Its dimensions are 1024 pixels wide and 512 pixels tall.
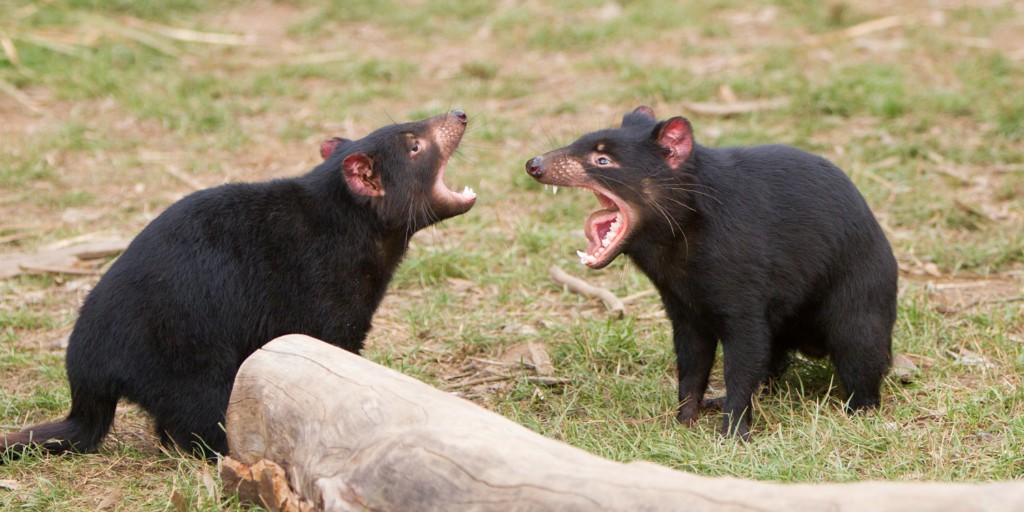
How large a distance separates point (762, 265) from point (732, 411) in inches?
21.3

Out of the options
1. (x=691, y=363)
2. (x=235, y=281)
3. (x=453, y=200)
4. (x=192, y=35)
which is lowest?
Answer: (x=691, y=363)

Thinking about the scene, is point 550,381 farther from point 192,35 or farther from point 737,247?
point 192,35

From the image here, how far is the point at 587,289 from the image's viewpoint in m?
5.64

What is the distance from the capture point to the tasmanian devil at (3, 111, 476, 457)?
3945 millimetres

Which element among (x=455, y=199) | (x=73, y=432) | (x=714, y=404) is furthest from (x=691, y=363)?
(x=73, y=432)

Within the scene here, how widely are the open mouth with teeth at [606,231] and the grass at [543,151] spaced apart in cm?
63

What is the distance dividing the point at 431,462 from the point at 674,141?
1772 mm

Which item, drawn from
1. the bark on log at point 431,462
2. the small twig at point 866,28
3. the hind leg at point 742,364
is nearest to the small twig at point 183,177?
the bark on log at point 431,462

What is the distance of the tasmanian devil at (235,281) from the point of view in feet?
12.9

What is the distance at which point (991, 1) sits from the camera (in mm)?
10562

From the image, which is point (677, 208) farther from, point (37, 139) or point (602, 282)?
point (37, 139)

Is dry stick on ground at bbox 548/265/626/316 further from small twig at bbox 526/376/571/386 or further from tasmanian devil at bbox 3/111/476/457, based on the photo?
tasmanian devil at bbox 3/111/476/457

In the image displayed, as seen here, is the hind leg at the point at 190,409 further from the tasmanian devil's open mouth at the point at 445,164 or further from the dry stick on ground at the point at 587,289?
the dry stick on ground at the point at 587,289

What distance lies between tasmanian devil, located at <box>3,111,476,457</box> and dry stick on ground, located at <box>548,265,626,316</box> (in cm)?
130
